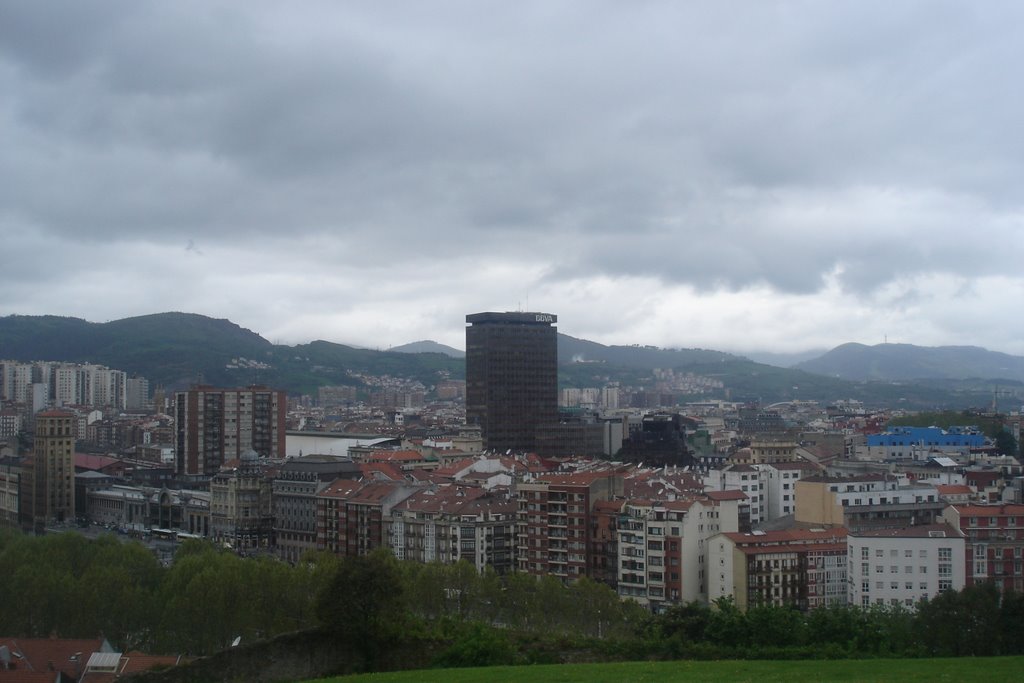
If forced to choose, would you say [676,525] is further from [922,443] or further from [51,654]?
[922,443]

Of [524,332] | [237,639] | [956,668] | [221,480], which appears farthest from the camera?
[524,332]

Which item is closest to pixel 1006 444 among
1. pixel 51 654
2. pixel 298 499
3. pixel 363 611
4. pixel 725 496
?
pixel 725 496

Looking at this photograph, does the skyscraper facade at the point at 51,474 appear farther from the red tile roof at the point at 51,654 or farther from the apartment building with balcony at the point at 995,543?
the apartment building with balcony at the point at 995,543

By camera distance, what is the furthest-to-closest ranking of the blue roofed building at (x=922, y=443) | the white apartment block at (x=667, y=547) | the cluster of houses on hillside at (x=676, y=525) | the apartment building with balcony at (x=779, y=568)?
the blue roofed building at (x=922, y=443) → the white apartment block at (x=667, y=547) → the cluster of houses on hillside at (x=676, y=525) → the apartment building with balcony at (x=779, y=568)

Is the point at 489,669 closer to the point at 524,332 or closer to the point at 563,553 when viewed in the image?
the point at 563,553

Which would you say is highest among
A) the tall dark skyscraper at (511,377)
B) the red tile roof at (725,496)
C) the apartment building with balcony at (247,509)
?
the tall dark skyscraper at (511,377)

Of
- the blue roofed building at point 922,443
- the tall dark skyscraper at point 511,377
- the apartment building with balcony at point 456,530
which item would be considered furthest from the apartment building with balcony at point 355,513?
the tall dark skyscraper at point 511,377

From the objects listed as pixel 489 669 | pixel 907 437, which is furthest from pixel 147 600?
pixel 907 437
